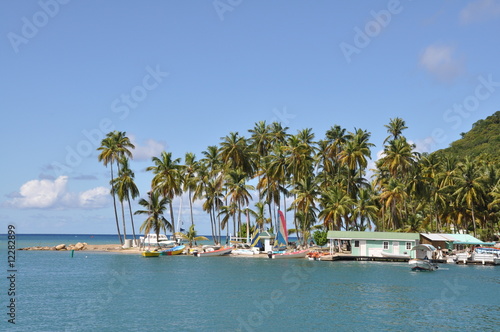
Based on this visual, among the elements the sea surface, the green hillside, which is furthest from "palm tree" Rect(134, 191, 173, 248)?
the green hillside

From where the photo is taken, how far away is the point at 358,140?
331 ft

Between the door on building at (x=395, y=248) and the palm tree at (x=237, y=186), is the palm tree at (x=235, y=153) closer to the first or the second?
the palm tree at (x=237, y=186)

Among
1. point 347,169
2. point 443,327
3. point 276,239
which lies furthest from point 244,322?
point 347,169

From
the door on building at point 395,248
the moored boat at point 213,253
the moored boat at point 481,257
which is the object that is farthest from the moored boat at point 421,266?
the moored boat at point 213,253

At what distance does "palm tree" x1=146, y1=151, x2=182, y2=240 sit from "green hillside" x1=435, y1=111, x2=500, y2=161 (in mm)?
79129

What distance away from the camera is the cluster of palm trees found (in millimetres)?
97188

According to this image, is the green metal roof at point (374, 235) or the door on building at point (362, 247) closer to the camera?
the green metal roof at point (374, 235)

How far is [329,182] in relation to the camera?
108688 millimetres

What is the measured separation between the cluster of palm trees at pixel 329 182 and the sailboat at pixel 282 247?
3198mm

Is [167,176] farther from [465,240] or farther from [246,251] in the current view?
[465,240]

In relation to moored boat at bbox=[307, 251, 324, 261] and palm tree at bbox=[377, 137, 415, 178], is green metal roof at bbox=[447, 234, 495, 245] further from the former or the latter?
moored boat at bbox=[307, 251, 324, 261]

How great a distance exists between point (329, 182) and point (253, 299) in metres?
65.7

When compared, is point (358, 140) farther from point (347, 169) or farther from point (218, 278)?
point (218, 278)

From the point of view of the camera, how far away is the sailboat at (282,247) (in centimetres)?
9169
